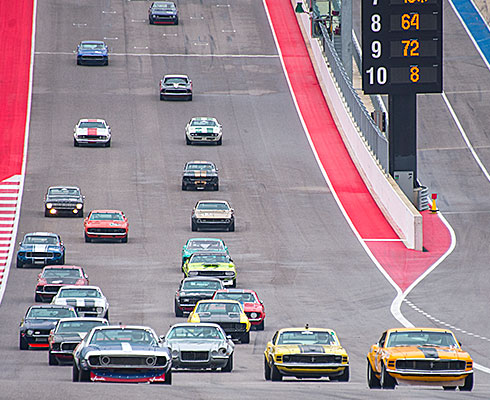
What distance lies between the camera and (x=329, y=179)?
6103 cm

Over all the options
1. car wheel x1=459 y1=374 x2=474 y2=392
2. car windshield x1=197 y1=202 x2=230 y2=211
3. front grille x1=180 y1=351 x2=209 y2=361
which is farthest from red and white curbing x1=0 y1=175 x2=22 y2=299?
car wheel x1=459 y1=374 x2=474 y2=392

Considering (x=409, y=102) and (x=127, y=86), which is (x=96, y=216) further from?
(x=127, y=86)

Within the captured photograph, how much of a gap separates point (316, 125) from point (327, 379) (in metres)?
44.7

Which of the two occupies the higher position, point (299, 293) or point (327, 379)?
point (327, 379)

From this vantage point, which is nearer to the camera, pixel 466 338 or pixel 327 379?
pixel 327 379

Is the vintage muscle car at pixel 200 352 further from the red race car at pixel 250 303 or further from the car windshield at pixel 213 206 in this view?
the car windshield at pixel 213 206

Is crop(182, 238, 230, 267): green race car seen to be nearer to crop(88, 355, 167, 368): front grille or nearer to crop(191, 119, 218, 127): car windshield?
crop(88, 355, 167, 368): front grille

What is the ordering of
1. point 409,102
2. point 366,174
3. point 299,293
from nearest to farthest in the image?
1. point 299,293
2. point 409,102
3. point 366,174

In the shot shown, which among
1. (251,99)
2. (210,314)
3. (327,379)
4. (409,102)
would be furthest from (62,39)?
(327,379)

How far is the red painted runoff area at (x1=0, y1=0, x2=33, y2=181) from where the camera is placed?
212ft

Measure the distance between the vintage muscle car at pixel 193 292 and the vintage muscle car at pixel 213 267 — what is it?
333 centimetres

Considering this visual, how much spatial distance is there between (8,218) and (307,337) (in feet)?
97.7

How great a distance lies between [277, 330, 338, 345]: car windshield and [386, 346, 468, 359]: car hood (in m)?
2.29

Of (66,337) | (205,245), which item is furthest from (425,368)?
(205,245)
